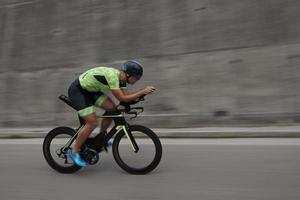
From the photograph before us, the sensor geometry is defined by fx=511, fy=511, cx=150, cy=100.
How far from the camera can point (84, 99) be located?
23.6 ft

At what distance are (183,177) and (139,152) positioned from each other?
70 cm

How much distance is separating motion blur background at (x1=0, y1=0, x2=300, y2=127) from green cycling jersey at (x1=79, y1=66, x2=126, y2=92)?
16.3 ft

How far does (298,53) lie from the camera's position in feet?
36.7

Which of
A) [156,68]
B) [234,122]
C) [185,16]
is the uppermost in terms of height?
[185,16]

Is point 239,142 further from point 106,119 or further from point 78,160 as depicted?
point 78,160

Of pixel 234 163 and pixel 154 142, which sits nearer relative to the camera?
pixel 154 142

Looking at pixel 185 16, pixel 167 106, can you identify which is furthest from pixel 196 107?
pixel 185 16

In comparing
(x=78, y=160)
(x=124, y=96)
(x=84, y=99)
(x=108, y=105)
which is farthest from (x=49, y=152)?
(x=124, y=96)

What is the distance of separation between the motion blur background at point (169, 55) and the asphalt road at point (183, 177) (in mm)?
2640

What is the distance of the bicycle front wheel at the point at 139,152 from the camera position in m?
6.87

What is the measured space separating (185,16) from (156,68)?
4.73 ft

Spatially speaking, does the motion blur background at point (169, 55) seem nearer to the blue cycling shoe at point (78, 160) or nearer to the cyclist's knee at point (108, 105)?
the cyclist's knee at point (108, 105)

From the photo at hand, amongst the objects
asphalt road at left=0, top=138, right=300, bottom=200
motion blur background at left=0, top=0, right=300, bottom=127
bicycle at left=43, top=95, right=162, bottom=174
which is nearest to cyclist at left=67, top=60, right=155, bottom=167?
bicycle at left=43, top=95, right=162, bottom=174

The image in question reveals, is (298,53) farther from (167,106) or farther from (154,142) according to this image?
(154,142)
